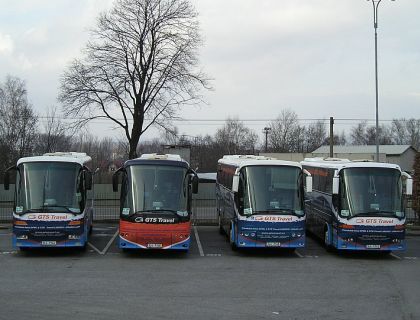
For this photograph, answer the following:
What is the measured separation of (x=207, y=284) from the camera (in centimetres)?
1359

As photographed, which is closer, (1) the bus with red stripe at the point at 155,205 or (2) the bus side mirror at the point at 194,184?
(1) the bus with red stripe at the point at 155,205

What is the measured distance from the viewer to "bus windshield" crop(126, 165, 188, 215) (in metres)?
17.6

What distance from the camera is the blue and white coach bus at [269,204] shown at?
59.5 feet

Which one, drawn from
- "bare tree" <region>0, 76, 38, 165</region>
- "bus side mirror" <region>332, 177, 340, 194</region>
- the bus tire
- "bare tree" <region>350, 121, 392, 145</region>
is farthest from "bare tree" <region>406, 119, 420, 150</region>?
"bus side mirror" <region>332, 177, 340, 194</region>

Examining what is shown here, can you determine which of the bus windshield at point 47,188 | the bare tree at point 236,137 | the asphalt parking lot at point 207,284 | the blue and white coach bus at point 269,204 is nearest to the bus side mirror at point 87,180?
the bus windshield at point 47,188

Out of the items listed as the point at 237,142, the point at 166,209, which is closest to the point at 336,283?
the point at 166,209

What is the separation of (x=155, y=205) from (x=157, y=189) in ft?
1.67

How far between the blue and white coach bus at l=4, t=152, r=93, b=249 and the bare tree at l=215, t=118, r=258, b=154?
7483 cm

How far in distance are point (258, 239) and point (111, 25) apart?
2861 centimetres

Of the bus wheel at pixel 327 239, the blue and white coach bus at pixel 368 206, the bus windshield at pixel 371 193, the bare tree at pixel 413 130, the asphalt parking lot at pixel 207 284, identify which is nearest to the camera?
the asphalt parking lot at pixel 207 284

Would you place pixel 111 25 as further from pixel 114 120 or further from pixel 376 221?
pixel 376 221

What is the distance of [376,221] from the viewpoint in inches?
710

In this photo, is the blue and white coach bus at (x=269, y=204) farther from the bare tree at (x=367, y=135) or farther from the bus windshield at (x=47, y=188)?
the bare tree at (x=367, y=135)

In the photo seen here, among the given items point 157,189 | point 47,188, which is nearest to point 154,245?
point 157,189
